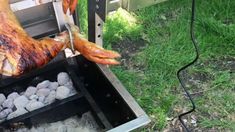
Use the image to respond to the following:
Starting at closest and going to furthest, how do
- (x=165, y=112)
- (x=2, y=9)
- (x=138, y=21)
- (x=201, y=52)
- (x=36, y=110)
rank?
(x=2, y=9)
(x=36, y=110)
(x=165, y=112)
(x=201, y=52)
(x=138, y=21)

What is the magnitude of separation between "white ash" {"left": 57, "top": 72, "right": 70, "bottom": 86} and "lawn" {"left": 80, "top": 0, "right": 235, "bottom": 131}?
513mm

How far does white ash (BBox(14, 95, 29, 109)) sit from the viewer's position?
1967 mm

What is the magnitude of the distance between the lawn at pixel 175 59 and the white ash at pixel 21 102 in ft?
2.32

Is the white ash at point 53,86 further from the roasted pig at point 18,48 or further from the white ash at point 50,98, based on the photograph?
the roasted pig at point 18,48

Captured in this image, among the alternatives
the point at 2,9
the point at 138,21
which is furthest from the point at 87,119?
the point at 138,21

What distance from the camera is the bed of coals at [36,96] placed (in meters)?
1.95

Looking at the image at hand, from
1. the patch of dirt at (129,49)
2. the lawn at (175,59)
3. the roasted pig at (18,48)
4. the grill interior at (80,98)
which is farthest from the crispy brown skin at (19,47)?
the patch of dirt at (129,49)

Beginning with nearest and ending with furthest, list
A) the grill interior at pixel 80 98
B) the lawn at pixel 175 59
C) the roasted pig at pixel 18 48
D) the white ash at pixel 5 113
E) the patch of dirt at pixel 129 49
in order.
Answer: the roasted pig at pixel 18 48
the grill interior at pixel 80 98
the white ash at pixel 5 113
the lawn at pixel 175 59
the patch of dirt at pixel 129 49

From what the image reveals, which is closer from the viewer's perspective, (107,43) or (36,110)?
(36,110)

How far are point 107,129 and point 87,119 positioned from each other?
27cm

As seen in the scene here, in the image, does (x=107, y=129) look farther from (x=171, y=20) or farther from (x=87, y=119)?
(x=171, y=20)

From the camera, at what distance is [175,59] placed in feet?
8.68

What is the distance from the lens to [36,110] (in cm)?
188

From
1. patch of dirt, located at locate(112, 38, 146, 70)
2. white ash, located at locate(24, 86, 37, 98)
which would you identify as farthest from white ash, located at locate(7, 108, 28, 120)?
patch of dirt, located at locate(112, 38, 146, 70)
